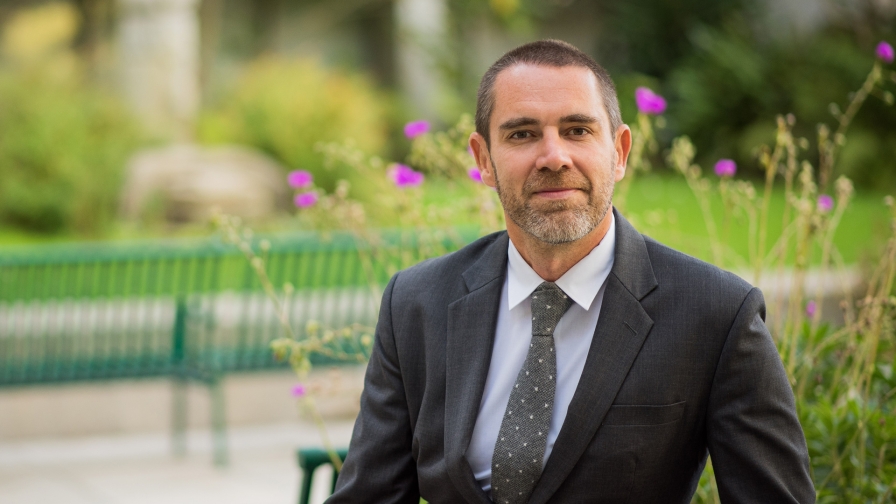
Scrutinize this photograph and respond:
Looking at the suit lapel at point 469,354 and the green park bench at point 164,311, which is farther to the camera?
the green park bench at point 164,311

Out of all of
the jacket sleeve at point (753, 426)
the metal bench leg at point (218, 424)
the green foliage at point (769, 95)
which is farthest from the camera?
the green foliage at point (769, 95)

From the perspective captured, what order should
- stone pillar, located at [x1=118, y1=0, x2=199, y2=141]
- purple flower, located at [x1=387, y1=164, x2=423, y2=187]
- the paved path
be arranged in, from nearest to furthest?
purple flower, located at [x1=387, y1=164, x2=423, y2=187] < the paved path < stone pillar, located at [x1=118, y1=0, x2=199, y2=141]

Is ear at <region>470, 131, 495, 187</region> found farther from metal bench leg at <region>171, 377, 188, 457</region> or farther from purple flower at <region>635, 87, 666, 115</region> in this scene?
metal bench leg at <region>171, 377, 188, 457</region>

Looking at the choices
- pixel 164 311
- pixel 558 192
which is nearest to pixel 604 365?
pixel 558 192

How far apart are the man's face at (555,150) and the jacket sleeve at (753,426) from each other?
37 centimetres

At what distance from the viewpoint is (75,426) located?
6207 millimetres

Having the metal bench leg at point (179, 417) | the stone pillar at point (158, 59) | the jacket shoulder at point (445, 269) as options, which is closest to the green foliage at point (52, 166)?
the stone pillar at point (158, 59)

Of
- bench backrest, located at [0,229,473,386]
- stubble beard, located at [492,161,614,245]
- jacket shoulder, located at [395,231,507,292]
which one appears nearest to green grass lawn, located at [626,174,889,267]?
bench backrest, located at [0,229,473,386]

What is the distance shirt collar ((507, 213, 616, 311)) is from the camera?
6.98 ft

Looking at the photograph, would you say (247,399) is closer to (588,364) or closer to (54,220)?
(588,364)

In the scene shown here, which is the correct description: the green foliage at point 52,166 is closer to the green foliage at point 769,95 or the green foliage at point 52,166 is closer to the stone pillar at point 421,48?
the stone pillar at point 421,48

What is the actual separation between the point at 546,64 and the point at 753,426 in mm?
777

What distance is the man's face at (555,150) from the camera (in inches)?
80.4

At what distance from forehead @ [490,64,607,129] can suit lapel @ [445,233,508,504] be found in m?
0.36
